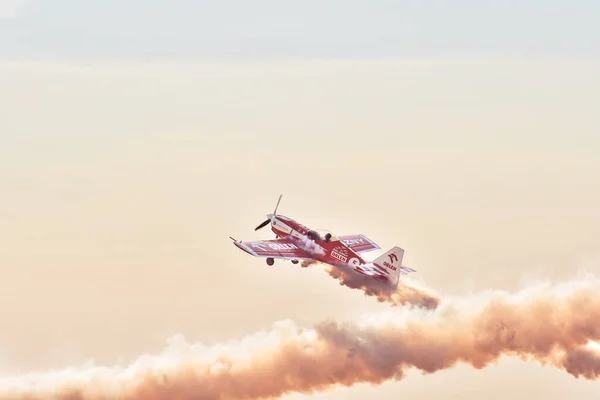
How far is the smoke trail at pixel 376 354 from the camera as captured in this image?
340ft

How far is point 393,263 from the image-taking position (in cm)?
10662

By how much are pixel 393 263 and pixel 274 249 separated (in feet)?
34.5

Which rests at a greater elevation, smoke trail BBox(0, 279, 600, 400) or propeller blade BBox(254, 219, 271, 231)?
propeller blade BBox(254, 219, 271, 231)

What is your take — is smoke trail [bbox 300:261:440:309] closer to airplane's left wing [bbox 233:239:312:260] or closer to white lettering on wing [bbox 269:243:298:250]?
airplane's left wing [bbox 233:239:312:260]

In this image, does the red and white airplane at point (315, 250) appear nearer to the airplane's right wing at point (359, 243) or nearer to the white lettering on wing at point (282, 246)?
the white lettering on wing at point (282, 246)

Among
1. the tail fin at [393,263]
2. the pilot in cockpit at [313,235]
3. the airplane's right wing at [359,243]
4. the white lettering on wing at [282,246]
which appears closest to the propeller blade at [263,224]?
the white lettering on wing at [282,246]

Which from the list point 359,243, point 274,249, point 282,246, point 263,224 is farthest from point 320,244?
point 263,224

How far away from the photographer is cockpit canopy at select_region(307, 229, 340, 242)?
112 metres

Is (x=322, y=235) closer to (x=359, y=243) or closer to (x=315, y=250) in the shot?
(x=315, y=250)

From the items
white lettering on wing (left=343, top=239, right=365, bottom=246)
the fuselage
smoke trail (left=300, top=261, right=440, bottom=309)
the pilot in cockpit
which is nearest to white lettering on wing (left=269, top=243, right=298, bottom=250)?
the fuselage

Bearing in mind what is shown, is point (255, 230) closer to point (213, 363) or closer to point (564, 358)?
point (213, 363)

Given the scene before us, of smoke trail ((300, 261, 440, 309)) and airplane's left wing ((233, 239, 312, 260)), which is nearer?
smoke trail ((300, 261, 440, 309))

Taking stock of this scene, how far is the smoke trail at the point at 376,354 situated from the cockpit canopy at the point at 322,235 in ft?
20.9

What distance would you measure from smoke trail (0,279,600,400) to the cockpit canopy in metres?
6.36
